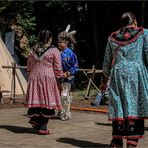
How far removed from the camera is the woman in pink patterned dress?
8570mm

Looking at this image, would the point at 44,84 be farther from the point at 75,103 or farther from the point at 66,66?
the point at 75,103

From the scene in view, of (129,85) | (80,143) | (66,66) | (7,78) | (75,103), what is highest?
(66,66)

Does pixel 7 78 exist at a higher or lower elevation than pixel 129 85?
lower

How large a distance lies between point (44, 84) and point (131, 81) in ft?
7.17

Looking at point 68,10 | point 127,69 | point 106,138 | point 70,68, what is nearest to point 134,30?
point 127,69

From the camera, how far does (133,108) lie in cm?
680

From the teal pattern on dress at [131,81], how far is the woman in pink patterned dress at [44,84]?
6.10 feet

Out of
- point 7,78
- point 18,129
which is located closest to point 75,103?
point 7,78

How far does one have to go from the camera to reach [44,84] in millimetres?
8586

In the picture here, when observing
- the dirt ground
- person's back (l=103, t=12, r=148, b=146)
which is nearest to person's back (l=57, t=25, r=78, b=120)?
the dirt ground

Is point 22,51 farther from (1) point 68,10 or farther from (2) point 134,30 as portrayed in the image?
(2) point 134,30

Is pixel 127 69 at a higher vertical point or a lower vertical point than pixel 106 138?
higher

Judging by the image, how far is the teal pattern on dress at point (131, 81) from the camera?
680 centimetres

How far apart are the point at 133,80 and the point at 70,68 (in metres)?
3.50
